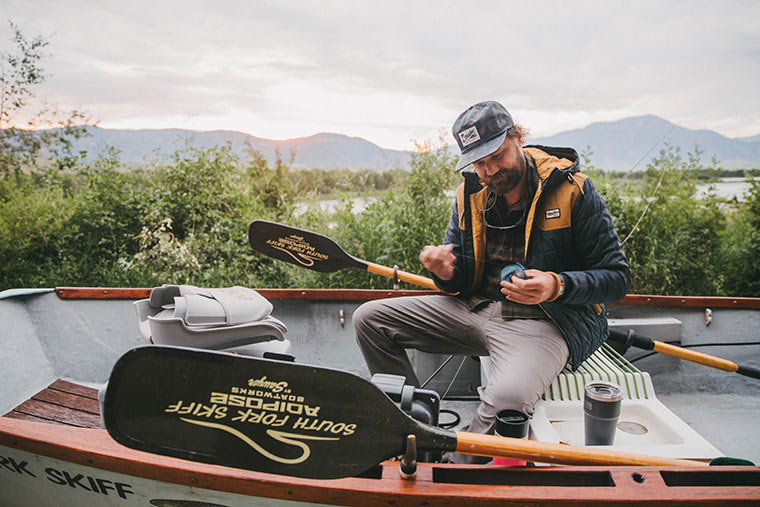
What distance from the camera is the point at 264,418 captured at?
55.6 inches

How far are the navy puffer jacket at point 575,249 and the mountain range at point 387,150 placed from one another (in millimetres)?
2230

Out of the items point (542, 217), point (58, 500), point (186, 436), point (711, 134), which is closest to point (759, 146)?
point (711, 134)

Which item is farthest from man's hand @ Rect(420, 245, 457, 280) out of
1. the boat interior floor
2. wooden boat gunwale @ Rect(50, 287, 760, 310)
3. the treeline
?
the treeline

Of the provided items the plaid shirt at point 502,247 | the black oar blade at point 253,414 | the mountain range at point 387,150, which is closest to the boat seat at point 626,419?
the plaid shirt at point 502,247

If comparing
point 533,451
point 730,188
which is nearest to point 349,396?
point 533,451

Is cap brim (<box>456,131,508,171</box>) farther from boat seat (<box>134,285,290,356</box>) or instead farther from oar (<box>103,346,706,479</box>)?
oar (<box>103,346,706,479</box>)

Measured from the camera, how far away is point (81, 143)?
17.8 ft

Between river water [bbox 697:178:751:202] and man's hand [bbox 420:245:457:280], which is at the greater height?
river water [bbox 697:178:751:202]

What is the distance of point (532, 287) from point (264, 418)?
1.10 m

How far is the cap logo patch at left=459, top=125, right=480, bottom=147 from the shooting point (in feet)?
7.30

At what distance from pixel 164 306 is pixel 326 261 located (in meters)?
1.22

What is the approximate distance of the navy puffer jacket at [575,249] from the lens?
A: 6.80 feet

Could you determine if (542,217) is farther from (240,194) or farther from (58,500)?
(240,194)

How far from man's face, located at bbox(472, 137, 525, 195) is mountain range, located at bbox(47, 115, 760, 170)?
7.14 ft
